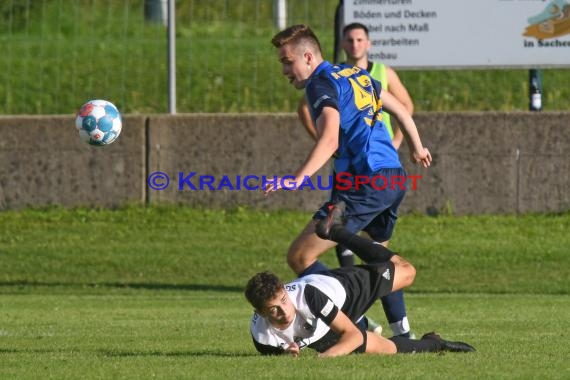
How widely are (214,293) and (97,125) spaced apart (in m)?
4.36

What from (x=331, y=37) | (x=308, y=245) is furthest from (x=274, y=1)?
(x=308, y=245)

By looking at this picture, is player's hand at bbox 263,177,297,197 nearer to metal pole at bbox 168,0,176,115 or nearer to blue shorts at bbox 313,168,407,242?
blue shorts at bbox 313,168,407,242

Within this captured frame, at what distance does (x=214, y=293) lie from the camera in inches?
553

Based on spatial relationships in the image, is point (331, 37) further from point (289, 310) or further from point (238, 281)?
point (289, 310)

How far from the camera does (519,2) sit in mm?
16516

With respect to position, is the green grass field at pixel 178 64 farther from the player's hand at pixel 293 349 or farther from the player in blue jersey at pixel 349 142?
the player's hand at pixel 293 349

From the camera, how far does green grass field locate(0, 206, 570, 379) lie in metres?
7.34

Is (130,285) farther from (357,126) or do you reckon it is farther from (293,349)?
(293,349)

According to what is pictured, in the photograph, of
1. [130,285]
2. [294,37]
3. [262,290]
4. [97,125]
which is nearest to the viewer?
A: [262,290]

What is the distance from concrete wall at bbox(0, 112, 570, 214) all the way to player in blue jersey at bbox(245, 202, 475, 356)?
27.0 ft

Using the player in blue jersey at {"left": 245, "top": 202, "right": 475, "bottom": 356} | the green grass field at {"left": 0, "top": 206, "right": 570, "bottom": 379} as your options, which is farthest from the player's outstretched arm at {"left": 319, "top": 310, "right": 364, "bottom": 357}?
the green grass field at {"left": 0, "top": 206, "right": 570, "bottom": 379}

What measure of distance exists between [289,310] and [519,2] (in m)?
9.93

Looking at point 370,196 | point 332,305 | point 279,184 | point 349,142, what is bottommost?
point 332,305

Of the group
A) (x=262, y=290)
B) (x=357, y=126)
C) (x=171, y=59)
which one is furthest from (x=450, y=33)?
(x=262, y=290)
